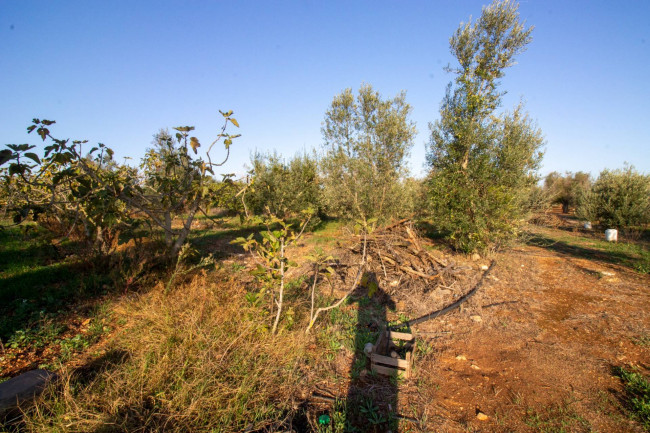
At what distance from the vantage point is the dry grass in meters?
2.33

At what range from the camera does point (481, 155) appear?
816 centimetres

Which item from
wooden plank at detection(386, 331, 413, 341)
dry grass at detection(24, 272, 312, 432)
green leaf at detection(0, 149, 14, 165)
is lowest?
wooden plank at detection(386, 331, 413, 341)

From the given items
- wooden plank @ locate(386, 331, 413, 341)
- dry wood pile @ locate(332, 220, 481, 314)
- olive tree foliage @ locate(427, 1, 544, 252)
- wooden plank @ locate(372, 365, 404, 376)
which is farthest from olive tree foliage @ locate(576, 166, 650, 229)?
wooden plank @ locate(372, 365, 404, 376)

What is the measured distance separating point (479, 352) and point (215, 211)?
75.6ft

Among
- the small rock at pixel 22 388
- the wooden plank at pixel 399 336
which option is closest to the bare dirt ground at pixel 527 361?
the wooden plank at pixel 399 336

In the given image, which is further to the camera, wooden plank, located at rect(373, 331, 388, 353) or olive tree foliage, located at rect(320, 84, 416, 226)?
olive tree foliage, located at rect(320, 84, 416, 226)

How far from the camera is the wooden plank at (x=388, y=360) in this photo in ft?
11.1

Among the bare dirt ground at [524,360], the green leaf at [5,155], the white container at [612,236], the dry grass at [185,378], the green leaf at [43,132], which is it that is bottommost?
the bare dirt ground at [524,360]

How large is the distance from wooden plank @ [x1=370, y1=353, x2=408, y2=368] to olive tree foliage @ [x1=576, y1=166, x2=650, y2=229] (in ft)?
56.1

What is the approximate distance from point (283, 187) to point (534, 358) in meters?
11.8

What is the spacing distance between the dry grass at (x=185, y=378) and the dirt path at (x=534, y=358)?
4.87 feet

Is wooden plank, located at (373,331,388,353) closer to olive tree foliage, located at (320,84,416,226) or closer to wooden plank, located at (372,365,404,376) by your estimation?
Answer: wooden plank, located at (372,365,404,376)

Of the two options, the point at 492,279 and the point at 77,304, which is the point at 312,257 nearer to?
the point at 77,304

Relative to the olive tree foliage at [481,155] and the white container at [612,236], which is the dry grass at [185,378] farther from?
the white container at [612,236]
